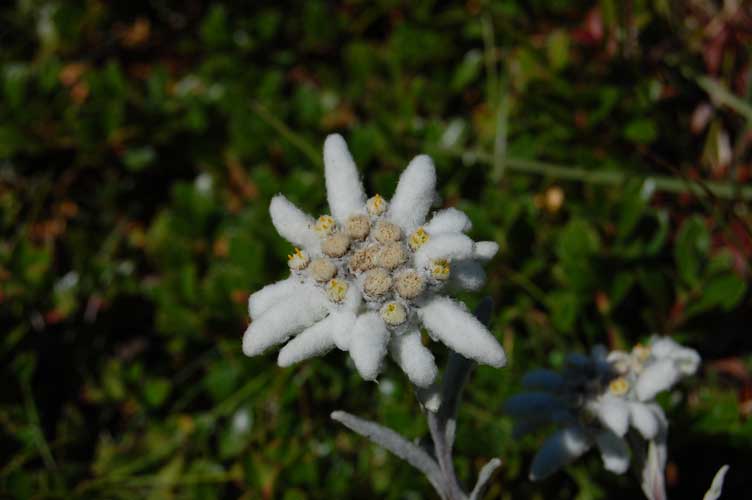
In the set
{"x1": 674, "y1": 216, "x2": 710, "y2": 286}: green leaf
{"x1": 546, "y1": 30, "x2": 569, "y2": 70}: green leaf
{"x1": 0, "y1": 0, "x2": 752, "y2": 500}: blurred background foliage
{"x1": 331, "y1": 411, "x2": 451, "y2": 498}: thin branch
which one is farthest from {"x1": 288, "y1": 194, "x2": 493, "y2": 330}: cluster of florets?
{"x1": 546, "y1": 30, "x2": 569, "y2": 70}: green leaf

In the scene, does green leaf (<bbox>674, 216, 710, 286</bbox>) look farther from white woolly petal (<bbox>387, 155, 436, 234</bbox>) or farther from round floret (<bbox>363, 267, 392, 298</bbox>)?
round floret (<bbox>363, 267, 392, 298</bbox>)

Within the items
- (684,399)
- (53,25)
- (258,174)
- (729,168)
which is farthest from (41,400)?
(729,168)

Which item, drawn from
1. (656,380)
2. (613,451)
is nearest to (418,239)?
(656,380)

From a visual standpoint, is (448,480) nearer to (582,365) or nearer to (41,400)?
(582,365)

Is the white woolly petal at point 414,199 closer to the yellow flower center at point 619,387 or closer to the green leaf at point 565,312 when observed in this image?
the yellow flower center at point 619,387

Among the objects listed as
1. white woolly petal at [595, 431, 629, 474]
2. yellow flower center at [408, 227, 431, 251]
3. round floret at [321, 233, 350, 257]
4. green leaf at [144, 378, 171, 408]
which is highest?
round floret at [321, 233, 350, 257]

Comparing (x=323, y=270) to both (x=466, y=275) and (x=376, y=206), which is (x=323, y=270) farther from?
(x=466, y=275)
